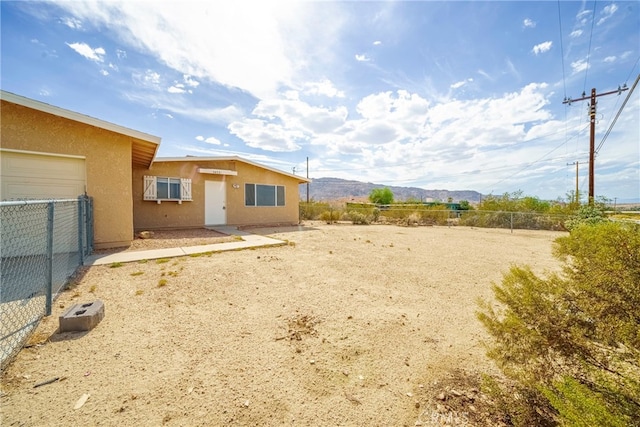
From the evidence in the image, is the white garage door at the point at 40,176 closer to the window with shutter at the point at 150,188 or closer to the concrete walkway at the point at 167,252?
the concrete walkway at the point at 167,252

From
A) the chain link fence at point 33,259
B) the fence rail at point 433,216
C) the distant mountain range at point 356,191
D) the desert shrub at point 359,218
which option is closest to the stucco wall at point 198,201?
the chain link fence at point 33,259

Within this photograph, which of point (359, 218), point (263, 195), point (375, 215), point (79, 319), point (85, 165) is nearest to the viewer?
point (79, 319)

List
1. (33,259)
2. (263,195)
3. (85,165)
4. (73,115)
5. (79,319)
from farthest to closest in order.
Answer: (263,195)
(85,165)
(73,115)
(33,259)
(79,319)

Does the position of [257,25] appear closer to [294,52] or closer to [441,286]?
[294,52]

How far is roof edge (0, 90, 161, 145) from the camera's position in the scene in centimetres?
488

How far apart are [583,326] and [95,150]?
863 centimetres

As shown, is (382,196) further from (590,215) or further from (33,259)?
(33,259)

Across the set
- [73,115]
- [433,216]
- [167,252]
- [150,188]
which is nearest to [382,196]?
[433,216]

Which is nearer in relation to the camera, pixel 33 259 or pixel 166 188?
pixel 33 259

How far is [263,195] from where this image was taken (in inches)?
514

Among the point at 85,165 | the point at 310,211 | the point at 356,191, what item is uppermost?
the point at 356,191

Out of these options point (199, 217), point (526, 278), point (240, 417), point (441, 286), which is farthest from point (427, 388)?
point (199, 217)

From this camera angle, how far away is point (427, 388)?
197cm

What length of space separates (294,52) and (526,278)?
9511mm
